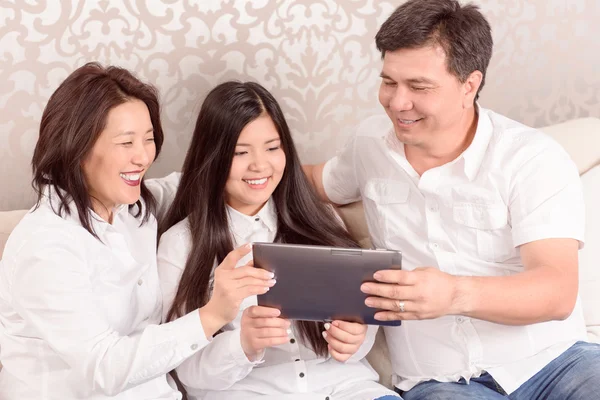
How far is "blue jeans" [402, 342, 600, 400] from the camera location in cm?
196

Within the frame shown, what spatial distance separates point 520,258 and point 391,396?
19.8 inches

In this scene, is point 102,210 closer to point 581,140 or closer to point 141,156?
point 141,156

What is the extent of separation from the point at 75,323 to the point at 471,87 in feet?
3.84

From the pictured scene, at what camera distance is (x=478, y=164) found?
2.10m

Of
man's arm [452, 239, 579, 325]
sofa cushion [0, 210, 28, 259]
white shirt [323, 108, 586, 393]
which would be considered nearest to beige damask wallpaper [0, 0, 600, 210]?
sofa cushion [0, 210, 28, 259]

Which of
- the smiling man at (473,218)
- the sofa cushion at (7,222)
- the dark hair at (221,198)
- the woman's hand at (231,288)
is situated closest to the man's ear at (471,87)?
the smiling man at (473,218)

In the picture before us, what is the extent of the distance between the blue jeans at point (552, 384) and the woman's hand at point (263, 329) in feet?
1.51

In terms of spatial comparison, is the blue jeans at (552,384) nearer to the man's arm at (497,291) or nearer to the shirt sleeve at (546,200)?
the man's arm at (497,291)

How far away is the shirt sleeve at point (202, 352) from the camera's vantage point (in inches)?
76.3

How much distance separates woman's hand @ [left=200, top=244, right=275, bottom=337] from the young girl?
16 cm

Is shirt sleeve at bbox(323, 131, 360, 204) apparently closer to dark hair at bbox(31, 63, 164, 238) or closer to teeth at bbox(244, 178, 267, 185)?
teeth at bbox(244, 178, 267, 185)

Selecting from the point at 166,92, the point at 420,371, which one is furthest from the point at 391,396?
the point at 166,92

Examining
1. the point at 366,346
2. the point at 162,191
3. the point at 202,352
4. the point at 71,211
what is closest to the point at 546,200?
the point at 366,346

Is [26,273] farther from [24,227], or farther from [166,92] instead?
[166,92]
